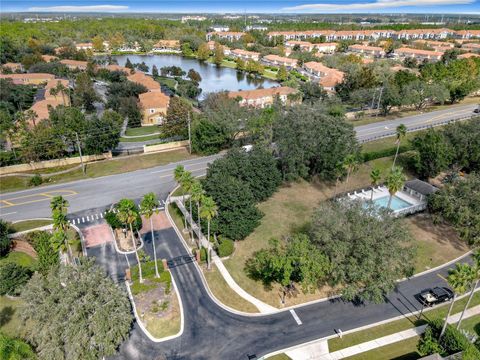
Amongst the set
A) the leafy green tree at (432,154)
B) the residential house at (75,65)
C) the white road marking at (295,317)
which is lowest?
the white road marking at (295,317)

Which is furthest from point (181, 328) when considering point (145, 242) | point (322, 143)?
point (322, 143)

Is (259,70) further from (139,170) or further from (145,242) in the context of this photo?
(145,242)

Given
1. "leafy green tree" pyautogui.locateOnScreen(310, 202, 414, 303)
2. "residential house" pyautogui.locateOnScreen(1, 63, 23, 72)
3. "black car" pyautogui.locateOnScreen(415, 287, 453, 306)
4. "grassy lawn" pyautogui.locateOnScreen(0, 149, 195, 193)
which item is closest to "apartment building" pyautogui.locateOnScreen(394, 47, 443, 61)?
"grassy lawn" pyautogui.locateOnScreen(0, 149, 195, 193)

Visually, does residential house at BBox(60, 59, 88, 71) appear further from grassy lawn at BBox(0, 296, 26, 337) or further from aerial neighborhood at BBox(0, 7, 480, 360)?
grassy lawn at BBox(0, 296, 26, 337)

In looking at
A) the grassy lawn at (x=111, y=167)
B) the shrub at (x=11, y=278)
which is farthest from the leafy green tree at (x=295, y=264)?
the grassy lawn at (x=111, y=167)

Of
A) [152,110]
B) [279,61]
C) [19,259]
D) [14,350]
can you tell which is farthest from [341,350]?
[279,61]

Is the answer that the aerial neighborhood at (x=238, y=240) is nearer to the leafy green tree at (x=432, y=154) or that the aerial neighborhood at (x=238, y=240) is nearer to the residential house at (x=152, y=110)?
the leafy green tree at (x=432, y=154)
